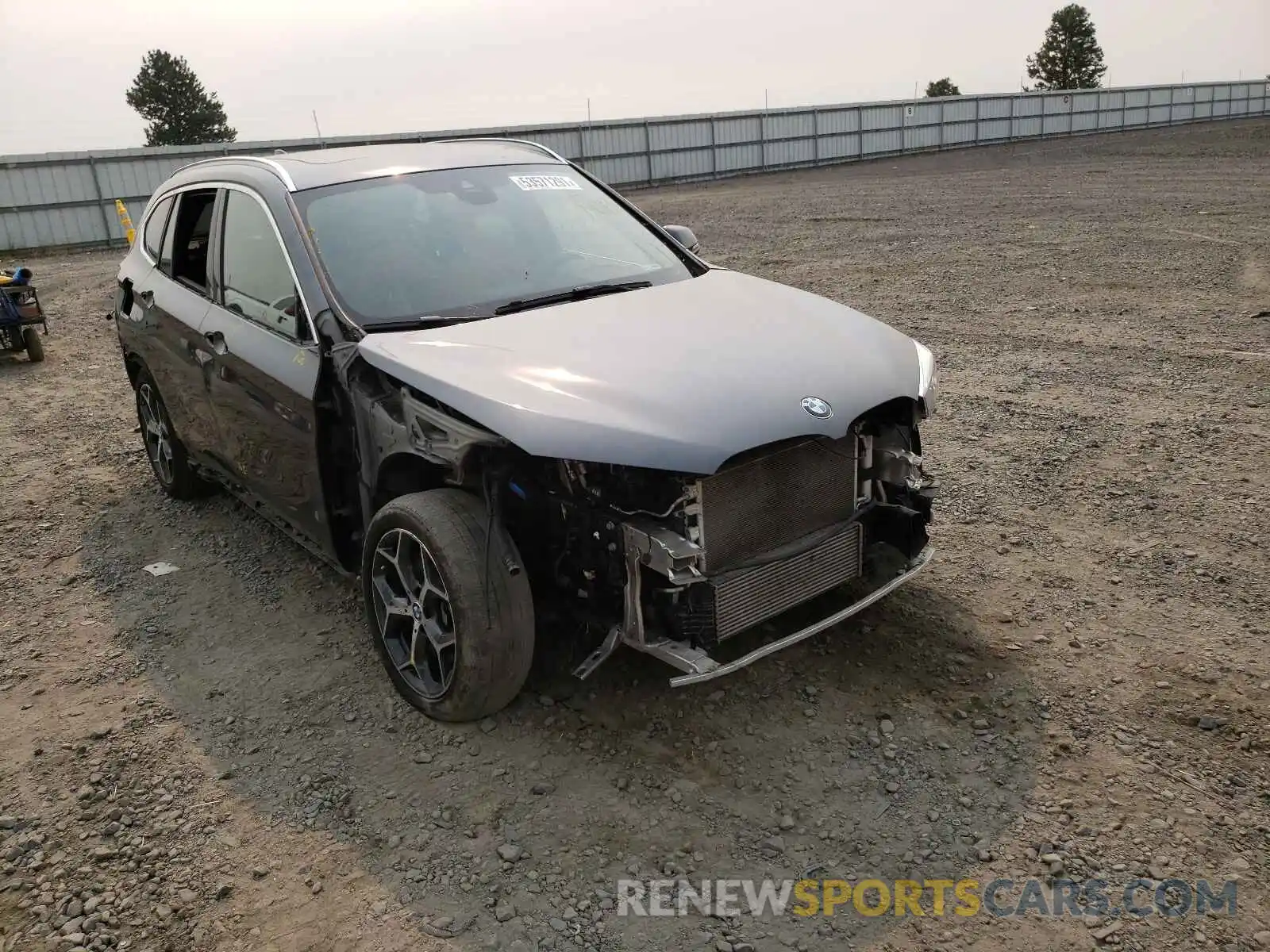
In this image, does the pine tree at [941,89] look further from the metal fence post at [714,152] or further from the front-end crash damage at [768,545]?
the front-end crash damage at [768,545]

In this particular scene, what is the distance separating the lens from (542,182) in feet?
16.2

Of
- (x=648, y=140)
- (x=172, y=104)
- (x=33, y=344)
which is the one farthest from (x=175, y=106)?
(x=33, y=344)

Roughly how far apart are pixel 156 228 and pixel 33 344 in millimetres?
5993

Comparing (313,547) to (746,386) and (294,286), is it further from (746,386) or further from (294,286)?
(746,386)

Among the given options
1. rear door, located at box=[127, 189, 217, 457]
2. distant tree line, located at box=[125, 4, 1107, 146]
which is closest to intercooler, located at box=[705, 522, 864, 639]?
rear door, located at box=[127, 189, 217, 457]

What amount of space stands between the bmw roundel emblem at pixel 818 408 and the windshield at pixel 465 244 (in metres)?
1.35

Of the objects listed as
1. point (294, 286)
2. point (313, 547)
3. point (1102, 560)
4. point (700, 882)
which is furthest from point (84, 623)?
point (1102, 560)

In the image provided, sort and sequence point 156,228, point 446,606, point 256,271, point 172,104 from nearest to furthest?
1. point 446,606
2. point 256,271
3. point 156,228
4. point 172,104

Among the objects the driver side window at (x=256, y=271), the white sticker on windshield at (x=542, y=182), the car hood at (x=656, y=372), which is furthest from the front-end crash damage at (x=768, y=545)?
the white sticker on windshield at (x=542, y=182)

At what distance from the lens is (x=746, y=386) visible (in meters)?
3.37

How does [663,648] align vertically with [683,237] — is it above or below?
below

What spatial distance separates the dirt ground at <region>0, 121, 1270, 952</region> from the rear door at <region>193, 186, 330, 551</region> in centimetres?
63

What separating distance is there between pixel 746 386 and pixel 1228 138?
39.2 m

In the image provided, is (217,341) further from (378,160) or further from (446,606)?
(446,606)
